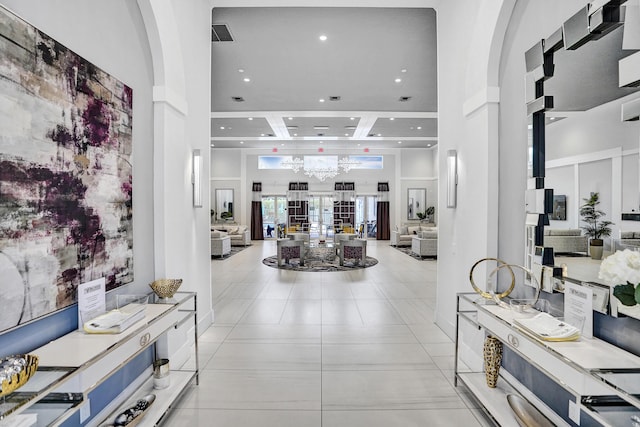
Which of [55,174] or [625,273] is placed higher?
[55,174]

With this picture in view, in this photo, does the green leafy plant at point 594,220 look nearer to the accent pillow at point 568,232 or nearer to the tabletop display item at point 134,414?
the accent pillow at point 568,232

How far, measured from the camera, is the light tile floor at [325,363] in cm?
241

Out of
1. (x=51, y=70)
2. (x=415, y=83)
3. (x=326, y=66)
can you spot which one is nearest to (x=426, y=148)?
(x=415, y=83)

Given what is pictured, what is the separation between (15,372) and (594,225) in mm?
2929

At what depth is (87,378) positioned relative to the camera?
155 centimetres

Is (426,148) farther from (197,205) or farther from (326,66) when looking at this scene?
(197,205)

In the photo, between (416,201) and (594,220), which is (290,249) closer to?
(594,220)

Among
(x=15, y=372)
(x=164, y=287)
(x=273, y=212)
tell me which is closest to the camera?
(x=15, y=372)

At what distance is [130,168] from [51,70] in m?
0.87

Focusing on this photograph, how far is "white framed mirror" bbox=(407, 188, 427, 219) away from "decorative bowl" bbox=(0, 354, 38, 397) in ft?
47.3

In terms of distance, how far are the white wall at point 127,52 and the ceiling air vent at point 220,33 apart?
91.9 inches

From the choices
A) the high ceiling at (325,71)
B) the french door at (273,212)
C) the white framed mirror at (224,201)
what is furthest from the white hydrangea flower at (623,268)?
the white framed mirror at (224,201)

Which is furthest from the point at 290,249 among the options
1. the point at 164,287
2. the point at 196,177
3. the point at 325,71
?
the point at 164,287

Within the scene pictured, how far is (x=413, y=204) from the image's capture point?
14812mm
